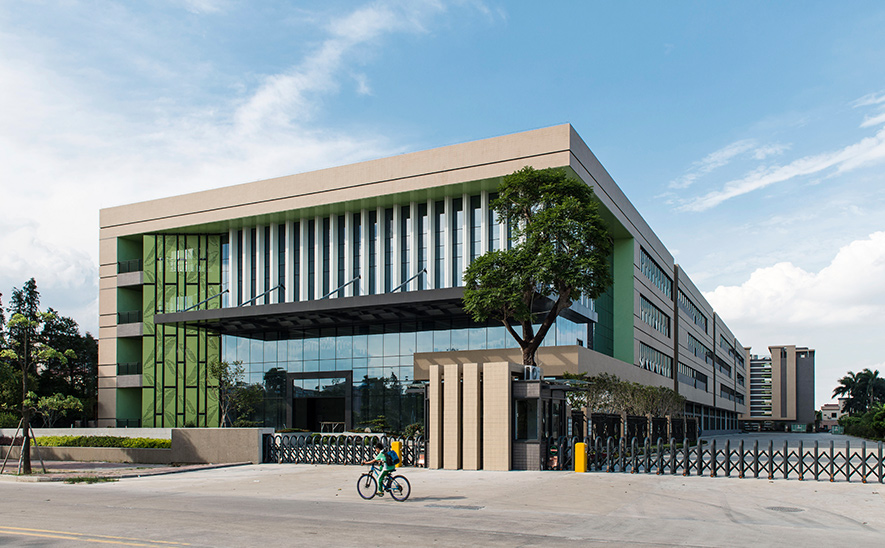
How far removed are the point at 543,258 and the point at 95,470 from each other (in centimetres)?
2017

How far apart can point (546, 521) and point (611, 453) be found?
11765 mm

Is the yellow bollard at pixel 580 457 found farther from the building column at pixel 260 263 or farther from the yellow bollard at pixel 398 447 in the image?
the building column at pixel 260 263

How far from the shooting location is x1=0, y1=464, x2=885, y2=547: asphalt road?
1291 centimetres

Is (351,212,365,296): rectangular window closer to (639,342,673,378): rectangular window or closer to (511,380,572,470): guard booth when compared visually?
(511,380,572,470): guard booth

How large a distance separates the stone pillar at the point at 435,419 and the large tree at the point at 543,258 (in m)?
4.93

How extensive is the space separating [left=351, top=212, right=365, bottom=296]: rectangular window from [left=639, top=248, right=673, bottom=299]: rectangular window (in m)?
22.4

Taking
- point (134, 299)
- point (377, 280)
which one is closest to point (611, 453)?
point (377, 280)

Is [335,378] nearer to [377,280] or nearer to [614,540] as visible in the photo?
[377,280]

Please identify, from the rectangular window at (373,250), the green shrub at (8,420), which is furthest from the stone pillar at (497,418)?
the green shrub at (8,420)

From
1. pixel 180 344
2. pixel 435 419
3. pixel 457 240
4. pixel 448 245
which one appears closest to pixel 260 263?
pixel 180 344

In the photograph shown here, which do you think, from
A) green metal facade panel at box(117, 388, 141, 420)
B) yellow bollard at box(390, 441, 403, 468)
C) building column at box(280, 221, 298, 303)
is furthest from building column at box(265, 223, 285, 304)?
yellow bollard at box(390, 441, 403, 468)

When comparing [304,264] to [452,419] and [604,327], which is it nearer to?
[604,327]

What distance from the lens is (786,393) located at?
157750 mm

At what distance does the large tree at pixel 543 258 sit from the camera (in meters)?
31.6
